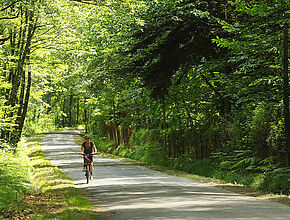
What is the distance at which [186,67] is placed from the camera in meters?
20.8

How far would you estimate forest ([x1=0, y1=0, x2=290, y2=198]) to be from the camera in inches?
567

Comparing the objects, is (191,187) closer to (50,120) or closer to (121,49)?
(121,49)

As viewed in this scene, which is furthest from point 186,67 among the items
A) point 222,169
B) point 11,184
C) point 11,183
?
point 11,184

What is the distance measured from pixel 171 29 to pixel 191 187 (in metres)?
9.58

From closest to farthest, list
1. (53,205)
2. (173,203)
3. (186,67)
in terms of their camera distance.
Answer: (173,203)
(53,205)
(186,67)

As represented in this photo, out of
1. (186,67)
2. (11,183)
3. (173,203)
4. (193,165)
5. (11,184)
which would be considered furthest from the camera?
(186,67)

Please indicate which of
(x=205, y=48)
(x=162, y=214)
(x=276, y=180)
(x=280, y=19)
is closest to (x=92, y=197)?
(x=162, y=214)

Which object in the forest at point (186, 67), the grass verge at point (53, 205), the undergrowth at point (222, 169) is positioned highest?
the forest at point (186, 67)

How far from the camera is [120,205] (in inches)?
405

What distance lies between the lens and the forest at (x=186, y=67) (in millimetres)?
14414

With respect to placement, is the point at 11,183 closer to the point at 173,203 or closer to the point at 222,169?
the point at 173,203

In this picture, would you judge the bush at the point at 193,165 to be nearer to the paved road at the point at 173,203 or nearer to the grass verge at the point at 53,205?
the paved road at the point at 173,203

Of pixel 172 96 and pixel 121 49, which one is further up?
pixel 121 49

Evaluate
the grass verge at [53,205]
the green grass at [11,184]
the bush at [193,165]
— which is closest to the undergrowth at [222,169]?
the bush at [193,165]
